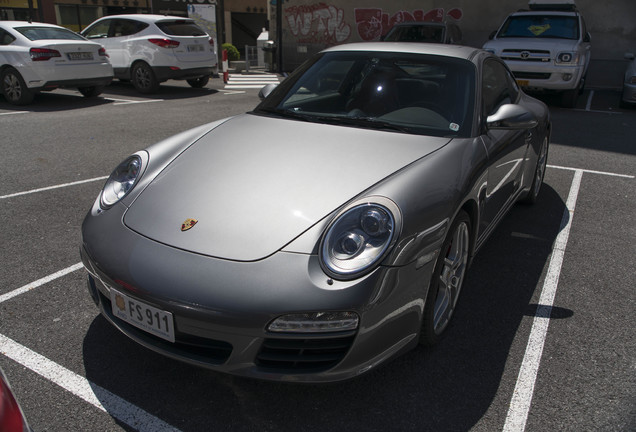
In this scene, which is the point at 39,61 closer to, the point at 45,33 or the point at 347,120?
the point at 45,33

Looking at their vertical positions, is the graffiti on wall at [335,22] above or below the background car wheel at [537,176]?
above

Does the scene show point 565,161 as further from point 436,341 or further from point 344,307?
point 344,307

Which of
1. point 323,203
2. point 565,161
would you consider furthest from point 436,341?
point 565,161

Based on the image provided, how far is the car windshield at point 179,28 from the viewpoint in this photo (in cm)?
1166

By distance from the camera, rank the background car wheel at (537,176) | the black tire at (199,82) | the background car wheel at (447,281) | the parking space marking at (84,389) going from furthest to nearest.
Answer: the black tire at (199,82) → the background car wheel at (537,176) → the background car wheel at (447,281) → the parking space marking at (84,389)

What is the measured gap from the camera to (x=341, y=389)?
7.82 ft

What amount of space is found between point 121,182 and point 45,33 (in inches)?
362

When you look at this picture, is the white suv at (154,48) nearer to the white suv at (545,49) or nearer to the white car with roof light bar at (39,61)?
the white car with roof light bar at (39,61)

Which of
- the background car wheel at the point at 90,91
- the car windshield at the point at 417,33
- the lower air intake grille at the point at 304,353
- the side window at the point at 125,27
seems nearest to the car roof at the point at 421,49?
the lower air intake grille at the point at 304,353

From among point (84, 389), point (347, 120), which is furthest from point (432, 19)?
point (84, 389)

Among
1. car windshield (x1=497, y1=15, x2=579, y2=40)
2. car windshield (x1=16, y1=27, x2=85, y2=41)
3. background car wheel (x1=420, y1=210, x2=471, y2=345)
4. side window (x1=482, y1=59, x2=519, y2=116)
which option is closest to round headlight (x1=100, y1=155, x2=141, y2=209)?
background car wheel (x1=420, y1=210, x2=471, y2=345)

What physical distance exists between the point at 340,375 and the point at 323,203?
2.43ft

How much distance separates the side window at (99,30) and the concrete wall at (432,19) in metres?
7.75

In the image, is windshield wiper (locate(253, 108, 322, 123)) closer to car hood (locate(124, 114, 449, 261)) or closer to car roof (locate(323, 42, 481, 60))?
car hood (locate(124, 114, 449, 261))
